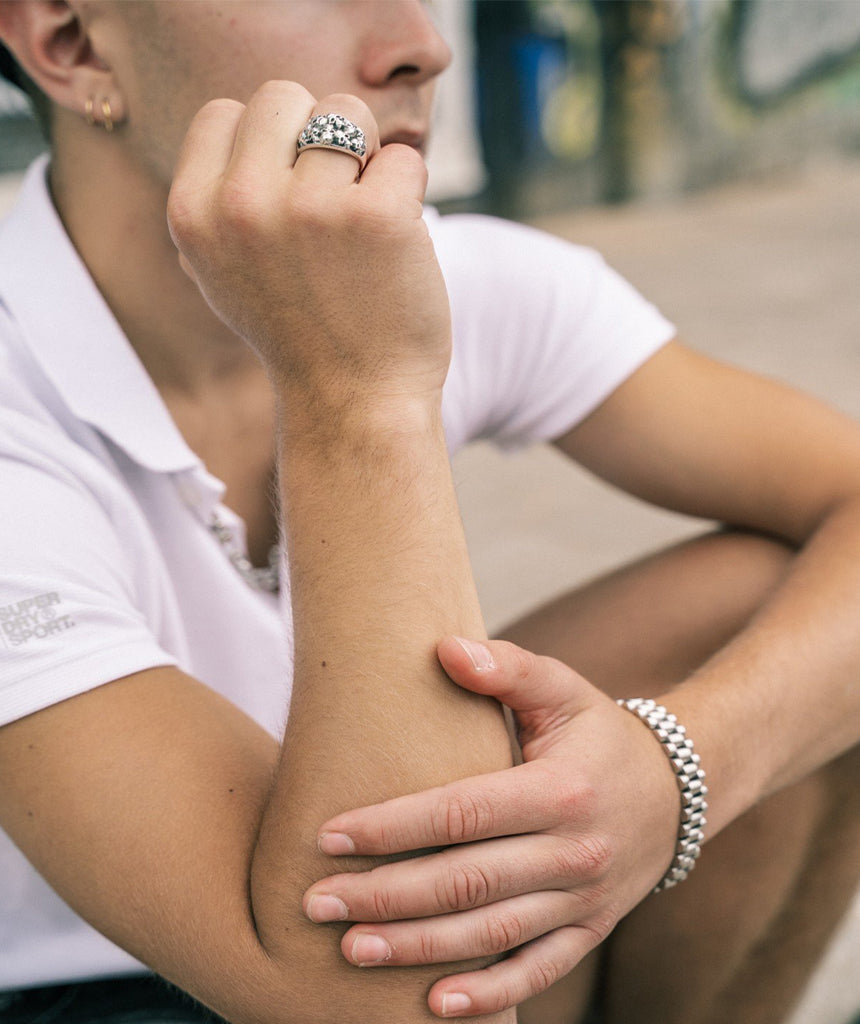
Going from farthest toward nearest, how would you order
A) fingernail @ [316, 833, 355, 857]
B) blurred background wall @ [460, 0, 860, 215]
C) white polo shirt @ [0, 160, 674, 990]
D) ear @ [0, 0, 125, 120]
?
blurred background wall @ [460, 0, 860, 215] < ear @ [0, 0, 125, 120] < white polo shirt @ [0, 160, 674, 990] < fingernail @ [316, 833, 355, 857]

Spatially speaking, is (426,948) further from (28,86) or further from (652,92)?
(652,92)

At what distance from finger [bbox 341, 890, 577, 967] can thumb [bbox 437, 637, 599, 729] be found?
0.50ft

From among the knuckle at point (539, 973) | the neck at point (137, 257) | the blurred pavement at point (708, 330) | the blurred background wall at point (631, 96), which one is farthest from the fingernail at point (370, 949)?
the blurred background wall at point (631, 96)

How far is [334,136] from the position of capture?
0.93m

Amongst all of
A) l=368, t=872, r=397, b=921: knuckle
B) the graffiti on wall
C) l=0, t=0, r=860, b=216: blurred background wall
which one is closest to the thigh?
l=368, t=872, r=397, b=921: knuckle

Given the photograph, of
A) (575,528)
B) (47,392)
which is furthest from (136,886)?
(575,528)

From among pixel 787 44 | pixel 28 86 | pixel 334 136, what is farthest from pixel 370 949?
pixel 787 44

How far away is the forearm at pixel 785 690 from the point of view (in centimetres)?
113

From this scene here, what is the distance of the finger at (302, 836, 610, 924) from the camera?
34.4 inches

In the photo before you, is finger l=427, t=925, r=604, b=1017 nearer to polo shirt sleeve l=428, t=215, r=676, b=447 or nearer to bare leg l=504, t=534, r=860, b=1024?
bare leg l=504, t=534, r=860, b=1024

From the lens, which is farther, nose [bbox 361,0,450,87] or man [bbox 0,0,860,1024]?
nose [bbox 361,0,450,87]

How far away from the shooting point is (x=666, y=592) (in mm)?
1470

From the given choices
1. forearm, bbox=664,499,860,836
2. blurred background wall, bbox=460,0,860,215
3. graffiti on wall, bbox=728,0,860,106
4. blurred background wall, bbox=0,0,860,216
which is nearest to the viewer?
forearm, bbox=664,499,860,836

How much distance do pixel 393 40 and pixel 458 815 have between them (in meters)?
0.79
